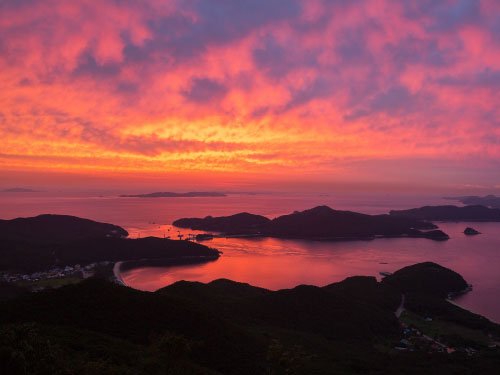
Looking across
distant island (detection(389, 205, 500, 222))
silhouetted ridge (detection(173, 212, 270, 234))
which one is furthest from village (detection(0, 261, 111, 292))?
distant island (detection(389, 205, 500, 222))

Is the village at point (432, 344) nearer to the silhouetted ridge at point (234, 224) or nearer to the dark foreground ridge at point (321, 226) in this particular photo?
the dark foreground ridge at point (321, 226)

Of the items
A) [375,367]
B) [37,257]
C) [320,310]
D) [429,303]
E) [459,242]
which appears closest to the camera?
[375,367]

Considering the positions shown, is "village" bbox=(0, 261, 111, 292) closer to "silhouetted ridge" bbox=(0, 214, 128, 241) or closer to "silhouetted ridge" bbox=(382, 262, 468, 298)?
"silhouetted ridge" bbox=(0, 214, 128, 241)

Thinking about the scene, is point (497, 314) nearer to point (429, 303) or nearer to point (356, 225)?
point (429, 303)

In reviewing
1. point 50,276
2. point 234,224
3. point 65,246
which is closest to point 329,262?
point 234,224

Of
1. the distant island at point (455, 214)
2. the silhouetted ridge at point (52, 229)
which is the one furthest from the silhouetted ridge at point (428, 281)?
the distant island at point (455, 214)

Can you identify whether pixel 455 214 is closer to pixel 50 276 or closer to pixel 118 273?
pixel 118 273

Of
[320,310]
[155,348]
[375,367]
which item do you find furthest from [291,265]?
[155,348]
